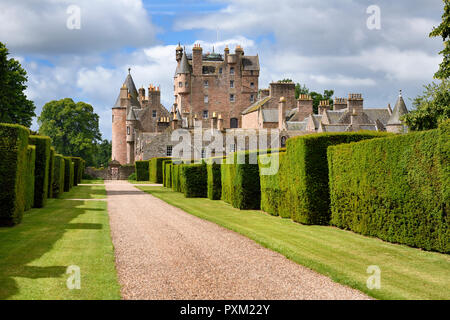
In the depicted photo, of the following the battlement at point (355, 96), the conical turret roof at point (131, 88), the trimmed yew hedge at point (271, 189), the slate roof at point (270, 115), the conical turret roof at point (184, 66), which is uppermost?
the conical turret roof at point (184, 66)

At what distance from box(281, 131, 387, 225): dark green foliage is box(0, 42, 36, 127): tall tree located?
3315cm

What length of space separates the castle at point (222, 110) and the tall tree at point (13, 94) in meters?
15.2

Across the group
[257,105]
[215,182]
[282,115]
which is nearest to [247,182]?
[215,182]

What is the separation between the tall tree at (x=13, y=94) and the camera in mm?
40562

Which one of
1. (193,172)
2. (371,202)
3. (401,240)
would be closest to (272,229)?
(371,202)

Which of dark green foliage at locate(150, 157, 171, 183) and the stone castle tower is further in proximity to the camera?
the stone castle tower

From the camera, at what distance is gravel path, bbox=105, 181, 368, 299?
6.95 metres

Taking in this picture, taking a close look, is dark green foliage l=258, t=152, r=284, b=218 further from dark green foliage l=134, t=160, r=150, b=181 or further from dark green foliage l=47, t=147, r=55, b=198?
dark green foliage l=134, t=160, r=150, b=181

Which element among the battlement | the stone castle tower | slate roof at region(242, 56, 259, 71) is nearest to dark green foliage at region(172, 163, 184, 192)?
the battlement

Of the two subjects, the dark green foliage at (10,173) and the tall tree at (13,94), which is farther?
the tall tree at (13,94)

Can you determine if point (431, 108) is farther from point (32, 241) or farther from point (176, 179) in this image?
point (32, 241)

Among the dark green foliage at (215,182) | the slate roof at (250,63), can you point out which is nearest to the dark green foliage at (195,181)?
the dark green foliage at (215,182)

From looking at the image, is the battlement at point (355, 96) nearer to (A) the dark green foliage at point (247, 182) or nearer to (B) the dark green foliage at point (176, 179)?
(B) the dark green foliage at point (176, 179)

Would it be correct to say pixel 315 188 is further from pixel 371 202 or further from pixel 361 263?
pixel 361 263
